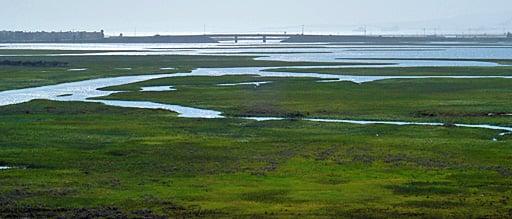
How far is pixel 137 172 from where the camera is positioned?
101 ft

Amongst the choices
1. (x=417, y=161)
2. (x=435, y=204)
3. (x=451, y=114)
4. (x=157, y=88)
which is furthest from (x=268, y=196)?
(x=157, y=88)

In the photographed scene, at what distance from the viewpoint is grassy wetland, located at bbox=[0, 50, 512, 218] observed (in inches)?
999

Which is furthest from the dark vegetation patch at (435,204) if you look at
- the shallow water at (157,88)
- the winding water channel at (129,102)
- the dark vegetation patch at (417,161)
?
the shallow water at (157,88)

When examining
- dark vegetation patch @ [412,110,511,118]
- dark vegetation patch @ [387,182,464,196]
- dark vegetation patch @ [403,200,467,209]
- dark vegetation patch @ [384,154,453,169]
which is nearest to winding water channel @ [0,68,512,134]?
dark vegetation patch @ [412,110,511,118]

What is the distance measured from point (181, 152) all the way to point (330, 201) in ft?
35.7

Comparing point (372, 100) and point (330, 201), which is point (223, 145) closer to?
point (330, 201)

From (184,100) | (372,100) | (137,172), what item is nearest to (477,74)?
(372,100)

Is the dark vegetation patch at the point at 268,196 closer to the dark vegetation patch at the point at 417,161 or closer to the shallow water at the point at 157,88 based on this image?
the dark vegetation patch at the point at 417,161

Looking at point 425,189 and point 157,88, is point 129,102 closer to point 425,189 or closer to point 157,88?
point 157,88

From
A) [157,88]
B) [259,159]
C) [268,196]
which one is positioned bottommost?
[157,88]

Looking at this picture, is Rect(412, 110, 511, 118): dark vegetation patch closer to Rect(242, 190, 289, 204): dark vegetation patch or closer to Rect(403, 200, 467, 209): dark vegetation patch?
Rect(242, 190, 289, 204): dark vegetation patch

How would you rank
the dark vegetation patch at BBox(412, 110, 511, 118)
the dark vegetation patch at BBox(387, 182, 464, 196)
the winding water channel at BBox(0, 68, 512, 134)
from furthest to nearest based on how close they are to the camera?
the dark vegetation patch at BBox(412, 110, 511, 118) → the winding water channel at BBox(0, 68, 512, 134) → the dark vegetation patch at BBox(387, 182, 464, 196)

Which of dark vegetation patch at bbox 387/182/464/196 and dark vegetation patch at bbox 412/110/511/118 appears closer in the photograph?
dark vegetation patch at bbox 387/182/464/196

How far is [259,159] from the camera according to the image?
3366 centimetres
